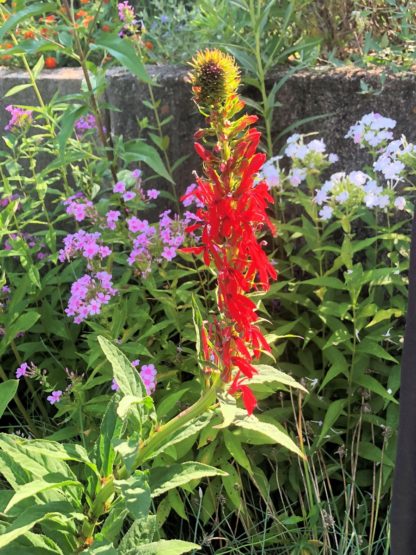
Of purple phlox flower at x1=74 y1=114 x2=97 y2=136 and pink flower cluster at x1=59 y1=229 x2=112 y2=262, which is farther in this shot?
purple phlox flower at x1=74 y1=114 x2=97 y2=136

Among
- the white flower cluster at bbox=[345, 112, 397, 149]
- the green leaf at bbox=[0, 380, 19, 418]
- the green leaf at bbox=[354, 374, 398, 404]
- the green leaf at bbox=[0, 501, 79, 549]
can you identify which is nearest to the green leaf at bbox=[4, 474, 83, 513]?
the green leaf at bbox=[0, 501, 79, 549]

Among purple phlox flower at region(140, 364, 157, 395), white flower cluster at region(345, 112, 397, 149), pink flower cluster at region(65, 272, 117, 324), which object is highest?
white flower cluster at region(345, 112, 397, 149)

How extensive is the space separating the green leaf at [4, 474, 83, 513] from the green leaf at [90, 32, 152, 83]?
1.12 meters

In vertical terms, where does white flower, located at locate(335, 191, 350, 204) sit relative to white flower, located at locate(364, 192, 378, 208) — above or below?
above

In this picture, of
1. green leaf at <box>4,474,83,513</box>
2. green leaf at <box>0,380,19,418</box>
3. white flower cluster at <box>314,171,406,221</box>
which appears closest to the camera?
green leaf at <box>4,474,83,513</box>

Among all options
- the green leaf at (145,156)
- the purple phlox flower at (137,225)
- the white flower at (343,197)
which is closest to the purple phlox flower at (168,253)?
the purple phlox flower at (137,225)

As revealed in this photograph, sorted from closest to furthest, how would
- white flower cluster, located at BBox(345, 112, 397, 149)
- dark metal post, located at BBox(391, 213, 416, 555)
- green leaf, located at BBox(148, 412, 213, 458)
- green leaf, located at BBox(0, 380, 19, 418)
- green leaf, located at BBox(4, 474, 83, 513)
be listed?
dark metal post, located at BBox(391, 213, 416, 555)
green leaf, located at BBox(4, 474, 83, 513)
green leaf, located at BBox(148, 412, 213, 458)
green leaf, located at BBox(0, 380, 19, 418)
white flower cluster, located at BBox(345, 112, 397, 149)

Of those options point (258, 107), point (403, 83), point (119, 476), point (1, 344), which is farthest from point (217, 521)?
point (403, 83)

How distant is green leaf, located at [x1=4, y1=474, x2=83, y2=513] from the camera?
129 centimetres

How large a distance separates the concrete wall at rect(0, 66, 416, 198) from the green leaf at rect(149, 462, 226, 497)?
4.68ft

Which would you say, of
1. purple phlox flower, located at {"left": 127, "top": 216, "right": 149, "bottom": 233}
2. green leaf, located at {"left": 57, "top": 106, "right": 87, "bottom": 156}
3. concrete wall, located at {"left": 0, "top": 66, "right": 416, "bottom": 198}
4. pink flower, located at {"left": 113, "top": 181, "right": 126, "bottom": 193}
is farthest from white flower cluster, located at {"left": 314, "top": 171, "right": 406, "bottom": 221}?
green leaf, located at {"left": 57, "top": 106, "right": 87, "bottom": 156}

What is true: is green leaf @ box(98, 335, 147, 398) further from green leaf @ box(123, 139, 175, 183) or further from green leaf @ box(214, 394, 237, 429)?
green leaf @ box(123, 139, 175, 183)

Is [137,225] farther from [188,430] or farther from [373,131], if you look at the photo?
[188,430]

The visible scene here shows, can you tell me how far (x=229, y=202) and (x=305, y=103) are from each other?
1545mm
